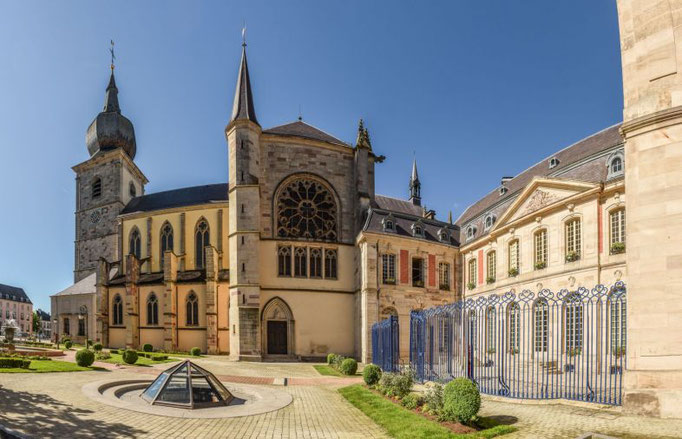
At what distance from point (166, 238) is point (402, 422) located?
34.7m

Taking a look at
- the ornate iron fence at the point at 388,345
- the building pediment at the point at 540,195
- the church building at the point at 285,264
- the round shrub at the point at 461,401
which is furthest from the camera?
the church building at the point at 285,264

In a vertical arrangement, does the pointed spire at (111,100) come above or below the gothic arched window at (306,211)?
above

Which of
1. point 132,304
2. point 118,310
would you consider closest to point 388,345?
point 132,304

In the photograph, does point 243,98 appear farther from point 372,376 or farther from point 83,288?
point 83,288

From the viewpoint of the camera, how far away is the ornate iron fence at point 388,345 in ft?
61.9

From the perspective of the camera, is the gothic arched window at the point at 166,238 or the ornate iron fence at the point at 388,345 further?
the gothic arched window at the point at 166,238

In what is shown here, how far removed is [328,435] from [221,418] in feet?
9.10

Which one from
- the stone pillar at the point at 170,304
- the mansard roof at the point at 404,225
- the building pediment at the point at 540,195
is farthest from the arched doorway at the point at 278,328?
the building pediment at the point at 540,195

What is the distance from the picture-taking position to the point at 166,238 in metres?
39.5

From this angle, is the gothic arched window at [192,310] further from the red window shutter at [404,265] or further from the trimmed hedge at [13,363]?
the trimmed hedge at [13,363]

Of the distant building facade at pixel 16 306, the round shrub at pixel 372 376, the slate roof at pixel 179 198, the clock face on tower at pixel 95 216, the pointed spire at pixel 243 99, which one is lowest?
the distant building facade at pixel 16 306

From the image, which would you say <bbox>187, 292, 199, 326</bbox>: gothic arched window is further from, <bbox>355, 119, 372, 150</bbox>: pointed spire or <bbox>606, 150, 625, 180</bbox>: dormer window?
<bbox>606, 150, 625, 180</bbox>: dormer window

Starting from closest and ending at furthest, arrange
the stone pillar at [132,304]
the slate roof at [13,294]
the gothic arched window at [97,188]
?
the stone pillar at [132,304] → the gothic arched window at [97,188] → the slate roof at [13,294]

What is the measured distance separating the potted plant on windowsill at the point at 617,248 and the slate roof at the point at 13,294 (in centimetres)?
11264
